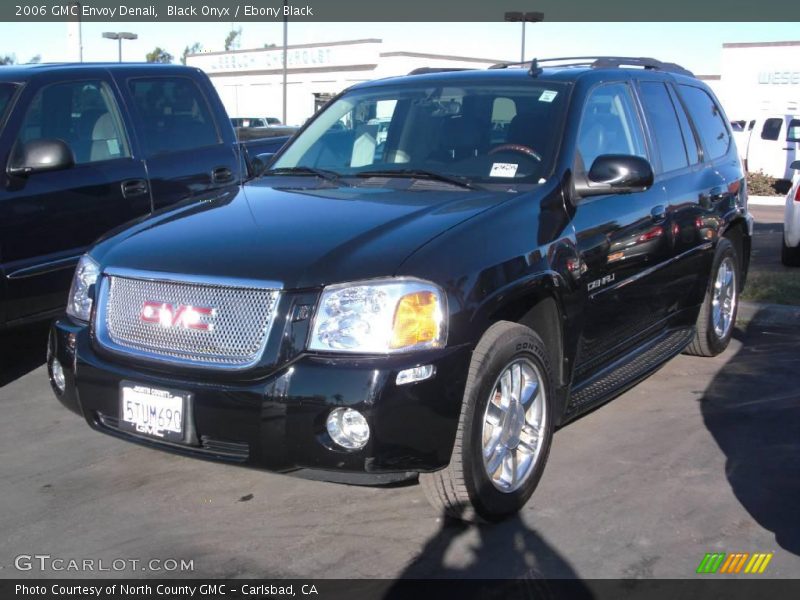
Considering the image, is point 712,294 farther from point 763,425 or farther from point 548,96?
point 548,96

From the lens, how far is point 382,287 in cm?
340

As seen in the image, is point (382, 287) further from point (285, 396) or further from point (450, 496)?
point (450, 496)

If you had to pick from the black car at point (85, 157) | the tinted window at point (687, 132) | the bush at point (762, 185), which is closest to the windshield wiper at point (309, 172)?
the black car at point (85, 157)

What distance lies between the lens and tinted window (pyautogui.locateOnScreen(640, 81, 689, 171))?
539 centimetres

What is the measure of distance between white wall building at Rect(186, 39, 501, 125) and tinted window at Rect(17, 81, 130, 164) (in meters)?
34.9

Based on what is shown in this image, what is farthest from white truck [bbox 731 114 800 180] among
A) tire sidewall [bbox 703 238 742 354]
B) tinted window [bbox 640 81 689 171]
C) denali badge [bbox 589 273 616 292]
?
denali badge [bbox 589 273 616 292]

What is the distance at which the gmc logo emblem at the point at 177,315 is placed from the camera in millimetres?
3551

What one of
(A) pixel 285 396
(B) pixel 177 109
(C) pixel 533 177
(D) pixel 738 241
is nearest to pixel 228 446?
(A) pixel 285 396

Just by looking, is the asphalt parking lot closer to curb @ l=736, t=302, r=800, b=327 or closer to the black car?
the black car

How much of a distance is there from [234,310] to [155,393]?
0.46 m

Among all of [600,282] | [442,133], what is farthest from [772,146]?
[600,282]

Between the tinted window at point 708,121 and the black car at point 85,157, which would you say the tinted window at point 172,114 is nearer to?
the black car at point 85,157

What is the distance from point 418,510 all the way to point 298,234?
1.29 metres

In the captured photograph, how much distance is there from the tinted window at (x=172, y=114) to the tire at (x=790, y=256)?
6100 millimetres
